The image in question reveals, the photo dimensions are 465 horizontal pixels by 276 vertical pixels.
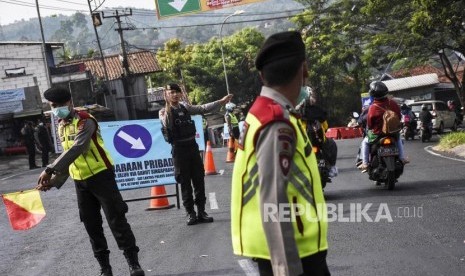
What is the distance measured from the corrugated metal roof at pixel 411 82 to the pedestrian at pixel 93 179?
4964 cm

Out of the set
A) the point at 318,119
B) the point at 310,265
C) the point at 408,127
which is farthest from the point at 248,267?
the point at 408,127

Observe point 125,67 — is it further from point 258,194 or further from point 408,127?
point 258,194

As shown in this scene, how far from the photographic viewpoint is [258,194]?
125 inches

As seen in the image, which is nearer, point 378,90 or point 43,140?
point 378,90

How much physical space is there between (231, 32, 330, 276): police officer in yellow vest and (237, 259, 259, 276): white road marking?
3406 millimetres

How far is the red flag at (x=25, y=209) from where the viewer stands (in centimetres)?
702

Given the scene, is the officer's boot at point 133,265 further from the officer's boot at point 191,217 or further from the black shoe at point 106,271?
the officer's boot at point 191,217

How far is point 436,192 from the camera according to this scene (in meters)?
11.0

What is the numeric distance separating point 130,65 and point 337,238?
2184 inches

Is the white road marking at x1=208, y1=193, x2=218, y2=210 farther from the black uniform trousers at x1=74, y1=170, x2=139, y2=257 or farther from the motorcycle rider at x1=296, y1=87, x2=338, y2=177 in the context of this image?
the black uniform trousers at x1=74, y1=170, x2=139, y2=257

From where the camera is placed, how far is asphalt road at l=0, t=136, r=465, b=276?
6.98 m

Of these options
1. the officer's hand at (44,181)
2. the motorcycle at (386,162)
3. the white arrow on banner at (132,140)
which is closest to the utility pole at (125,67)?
the white arrow on banner at (132,140)

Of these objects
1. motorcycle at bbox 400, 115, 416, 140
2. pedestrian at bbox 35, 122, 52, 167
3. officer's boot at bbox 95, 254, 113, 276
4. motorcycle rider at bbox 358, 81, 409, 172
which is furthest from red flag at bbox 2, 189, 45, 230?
motorcycle at bbox 400, 115, 416, 140

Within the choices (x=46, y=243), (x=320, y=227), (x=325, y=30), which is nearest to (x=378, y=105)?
(x=46, y=243)
